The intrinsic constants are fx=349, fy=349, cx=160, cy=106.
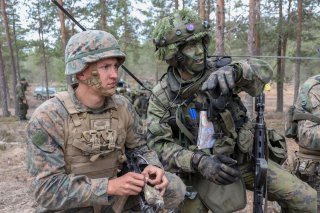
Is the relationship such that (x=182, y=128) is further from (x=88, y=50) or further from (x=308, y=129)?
(x=308, y=129)

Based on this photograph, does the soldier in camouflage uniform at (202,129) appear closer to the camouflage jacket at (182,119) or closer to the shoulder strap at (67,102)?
the camouflage jacket at (182,119)

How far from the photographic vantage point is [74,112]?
242cm

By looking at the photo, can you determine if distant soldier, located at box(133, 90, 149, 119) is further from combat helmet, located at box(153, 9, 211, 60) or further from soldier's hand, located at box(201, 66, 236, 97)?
soldier's hand, located at box(201, 66, 236, 97)

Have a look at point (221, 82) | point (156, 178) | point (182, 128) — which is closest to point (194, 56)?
point (182, 128)

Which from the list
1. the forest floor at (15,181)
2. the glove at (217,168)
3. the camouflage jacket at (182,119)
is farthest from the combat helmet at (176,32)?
the glove at (217,168)

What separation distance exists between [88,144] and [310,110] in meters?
2.39

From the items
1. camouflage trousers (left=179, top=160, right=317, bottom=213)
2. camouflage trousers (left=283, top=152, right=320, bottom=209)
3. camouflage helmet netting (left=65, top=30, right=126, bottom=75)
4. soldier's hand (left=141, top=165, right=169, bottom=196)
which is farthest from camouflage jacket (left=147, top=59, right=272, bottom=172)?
camouflage trousers (left=283, top=152, right=320, bottom=209)

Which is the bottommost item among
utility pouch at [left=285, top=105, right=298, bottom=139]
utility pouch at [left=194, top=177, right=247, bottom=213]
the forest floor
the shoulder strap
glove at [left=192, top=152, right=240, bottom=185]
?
the forest floor

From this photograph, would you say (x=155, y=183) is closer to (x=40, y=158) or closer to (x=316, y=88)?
(x=40, y=158)

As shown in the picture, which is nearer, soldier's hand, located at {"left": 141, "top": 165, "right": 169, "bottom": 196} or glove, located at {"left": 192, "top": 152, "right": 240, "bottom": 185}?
soldier's hand, located at {"left": 141, "top": 165, "right": 169, "bottom": 196}

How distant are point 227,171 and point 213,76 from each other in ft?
2.45

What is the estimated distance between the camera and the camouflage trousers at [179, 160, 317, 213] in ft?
10.0

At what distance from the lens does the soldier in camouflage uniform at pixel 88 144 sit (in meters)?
2.23

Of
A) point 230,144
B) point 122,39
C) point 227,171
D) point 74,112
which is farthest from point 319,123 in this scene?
point 122,39
